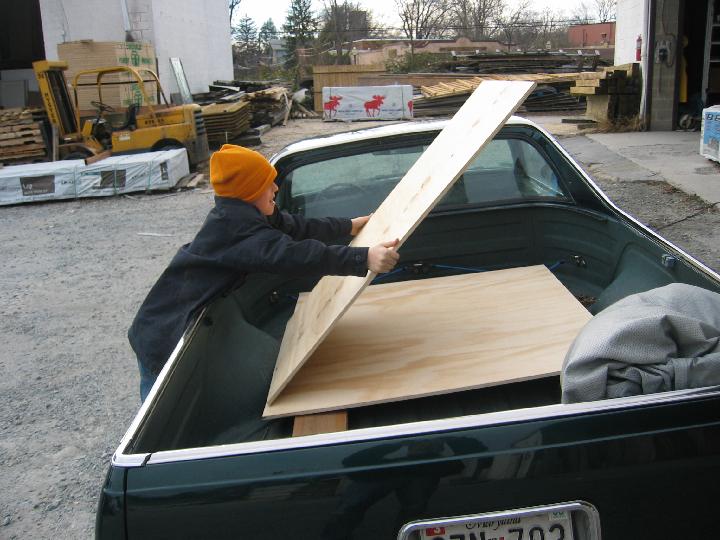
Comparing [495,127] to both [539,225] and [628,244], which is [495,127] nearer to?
[628,244]

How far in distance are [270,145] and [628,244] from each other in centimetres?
1446

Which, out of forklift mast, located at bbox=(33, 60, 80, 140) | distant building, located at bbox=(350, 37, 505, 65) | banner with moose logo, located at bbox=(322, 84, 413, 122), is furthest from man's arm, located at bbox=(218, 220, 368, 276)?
distant building, located at bbox=(350, 37, 505, 65)

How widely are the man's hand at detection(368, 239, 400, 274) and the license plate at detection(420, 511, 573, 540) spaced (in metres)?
0.93

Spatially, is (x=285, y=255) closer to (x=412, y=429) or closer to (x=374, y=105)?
(x=412, y=429)

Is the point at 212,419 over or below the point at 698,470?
below

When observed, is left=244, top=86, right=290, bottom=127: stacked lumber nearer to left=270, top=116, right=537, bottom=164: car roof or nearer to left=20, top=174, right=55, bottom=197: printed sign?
left=20, top=174, right=55, bottom=197: printed sign

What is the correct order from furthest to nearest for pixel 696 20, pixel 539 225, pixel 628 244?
pixel 696 20 < pixel 539 225 < pixel 628 244

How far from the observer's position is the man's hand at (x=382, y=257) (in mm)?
2309

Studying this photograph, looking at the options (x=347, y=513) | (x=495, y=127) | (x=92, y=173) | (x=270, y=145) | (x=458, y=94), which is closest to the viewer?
(x=347, y=513)

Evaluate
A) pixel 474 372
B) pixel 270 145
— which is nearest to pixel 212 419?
pixel 474 372

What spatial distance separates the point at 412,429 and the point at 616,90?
52.2ft

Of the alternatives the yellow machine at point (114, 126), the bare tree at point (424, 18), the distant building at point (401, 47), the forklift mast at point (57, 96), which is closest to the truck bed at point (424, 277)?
the yellow machine at point (114, 126)

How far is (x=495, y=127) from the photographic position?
7.53ft

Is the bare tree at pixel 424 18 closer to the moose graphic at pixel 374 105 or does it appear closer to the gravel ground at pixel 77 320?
the moose graphic at pixel 374 105
